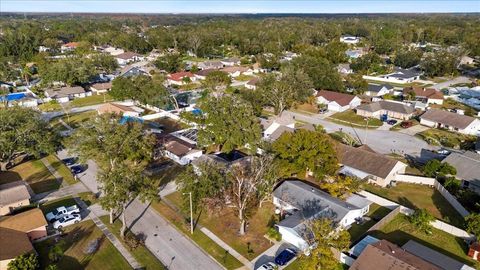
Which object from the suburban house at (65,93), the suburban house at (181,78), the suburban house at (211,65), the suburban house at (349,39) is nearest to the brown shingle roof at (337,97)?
the suburban house at (181,78)

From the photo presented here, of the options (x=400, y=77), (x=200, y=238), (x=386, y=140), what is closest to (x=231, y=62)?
(x=400, y=77)

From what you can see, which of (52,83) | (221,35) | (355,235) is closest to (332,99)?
(355,235)

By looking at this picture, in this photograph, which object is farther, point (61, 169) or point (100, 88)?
point (100, 88)

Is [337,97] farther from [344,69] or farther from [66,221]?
[66,221]

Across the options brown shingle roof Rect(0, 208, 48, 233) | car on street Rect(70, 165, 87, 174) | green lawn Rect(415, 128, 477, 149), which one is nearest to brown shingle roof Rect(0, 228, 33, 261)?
brown shingle roof Rect(0, 208, 48, 233)

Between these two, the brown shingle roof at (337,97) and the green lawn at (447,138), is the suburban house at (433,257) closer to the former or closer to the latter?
the green lawn at (447,138)

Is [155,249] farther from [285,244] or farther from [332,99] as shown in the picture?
[332,99]
